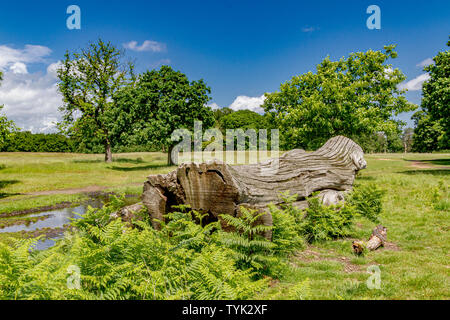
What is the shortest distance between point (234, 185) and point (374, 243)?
3.97 m

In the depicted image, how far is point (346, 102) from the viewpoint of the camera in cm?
2108

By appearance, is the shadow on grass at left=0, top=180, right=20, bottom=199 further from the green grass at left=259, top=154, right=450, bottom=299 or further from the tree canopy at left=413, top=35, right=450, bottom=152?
the tree canopy at left=413, top=35, right=450, bottom=152

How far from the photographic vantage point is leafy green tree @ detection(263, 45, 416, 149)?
21.0m

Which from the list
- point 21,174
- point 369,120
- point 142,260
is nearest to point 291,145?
point 369,120

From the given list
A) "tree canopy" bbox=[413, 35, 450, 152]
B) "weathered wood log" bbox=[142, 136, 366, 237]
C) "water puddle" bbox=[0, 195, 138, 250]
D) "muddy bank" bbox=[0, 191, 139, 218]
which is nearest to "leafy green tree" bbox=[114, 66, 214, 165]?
"muddy bank" bbox=[0, 191, 139, 218]

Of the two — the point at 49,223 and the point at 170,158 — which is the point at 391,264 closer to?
the point at 49,223

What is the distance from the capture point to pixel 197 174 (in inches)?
258

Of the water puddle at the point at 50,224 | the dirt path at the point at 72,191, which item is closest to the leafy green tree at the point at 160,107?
the dirt path at the point at 72,191

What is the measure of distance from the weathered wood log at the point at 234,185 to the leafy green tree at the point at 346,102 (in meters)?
12.4

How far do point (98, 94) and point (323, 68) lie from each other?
31118mm

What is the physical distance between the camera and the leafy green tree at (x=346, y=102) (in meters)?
21.0

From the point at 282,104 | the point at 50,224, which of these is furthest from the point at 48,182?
the point at 282,104

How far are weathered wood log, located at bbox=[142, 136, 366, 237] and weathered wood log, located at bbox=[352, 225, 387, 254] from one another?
2.12 metres
